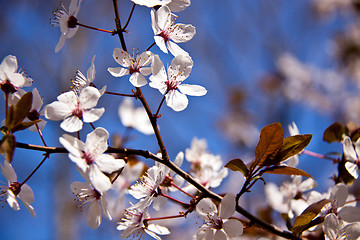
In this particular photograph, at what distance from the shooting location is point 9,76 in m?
0.72

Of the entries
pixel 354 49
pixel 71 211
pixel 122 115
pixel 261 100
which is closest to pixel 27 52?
pixel 71 211

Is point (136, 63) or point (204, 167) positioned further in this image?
point (204, 167)

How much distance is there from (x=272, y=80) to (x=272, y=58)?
565 millimetres

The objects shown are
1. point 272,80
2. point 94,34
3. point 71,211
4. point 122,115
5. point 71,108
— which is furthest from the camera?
point 94,34

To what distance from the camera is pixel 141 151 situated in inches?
27.9

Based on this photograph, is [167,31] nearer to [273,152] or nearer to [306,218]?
[273,152]

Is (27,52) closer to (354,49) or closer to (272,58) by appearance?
(272,58)

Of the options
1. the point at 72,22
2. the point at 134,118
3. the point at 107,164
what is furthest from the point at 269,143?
the point at 134,118

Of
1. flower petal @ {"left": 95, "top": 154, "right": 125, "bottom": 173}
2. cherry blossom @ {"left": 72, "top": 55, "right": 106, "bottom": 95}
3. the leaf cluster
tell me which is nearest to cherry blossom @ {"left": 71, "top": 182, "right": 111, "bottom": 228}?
flower petal @ {"left": 95, "top": 154, "right": 125, "bottom": 173}

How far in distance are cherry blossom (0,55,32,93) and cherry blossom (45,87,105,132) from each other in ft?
0.39

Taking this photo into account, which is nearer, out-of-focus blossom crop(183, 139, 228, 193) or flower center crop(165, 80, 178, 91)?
flower center crop(165, 80, 178, 91)

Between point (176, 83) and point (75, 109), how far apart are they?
0.26 m

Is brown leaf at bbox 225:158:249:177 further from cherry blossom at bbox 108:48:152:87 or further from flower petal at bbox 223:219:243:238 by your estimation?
cherry blossom at bbox 108:48:152:87

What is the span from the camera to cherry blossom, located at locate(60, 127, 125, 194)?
64 cm
